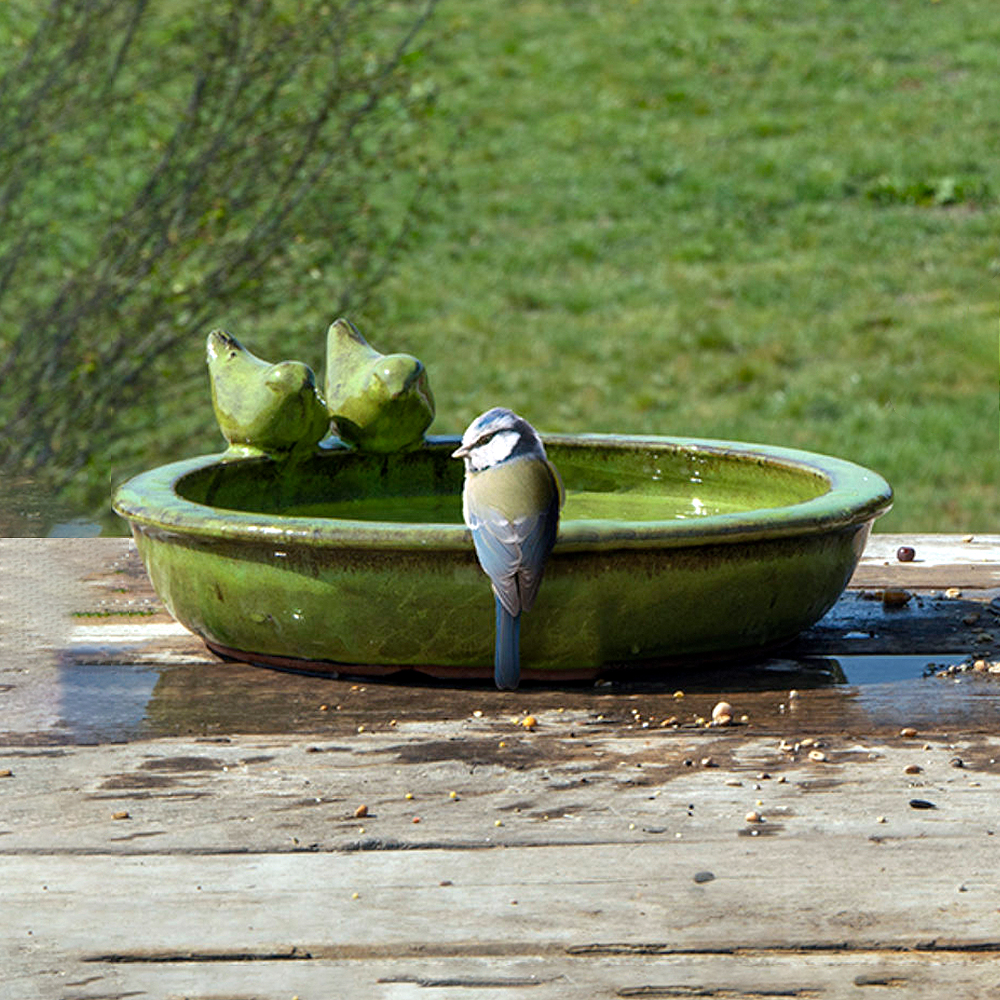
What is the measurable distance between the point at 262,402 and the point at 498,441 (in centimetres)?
48

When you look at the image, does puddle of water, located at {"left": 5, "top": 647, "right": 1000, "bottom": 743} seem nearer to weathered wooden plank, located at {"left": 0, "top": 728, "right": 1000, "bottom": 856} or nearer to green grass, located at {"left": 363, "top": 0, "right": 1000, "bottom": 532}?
weathered wooden plank, located at {"left": 0, "top": 728, "right": 1000, "bottom": 856}

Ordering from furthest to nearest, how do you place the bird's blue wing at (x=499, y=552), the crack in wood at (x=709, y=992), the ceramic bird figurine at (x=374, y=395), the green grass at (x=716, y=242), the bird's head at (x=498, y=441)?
the green grass at (x=716, y=242)
the ceramic bird figurine at (x=374, y=395)
the bird's head at (x=498, y=441)
the bird's blue wing at (x=499, y=552)
the crack in wood at (x=709, y=992)

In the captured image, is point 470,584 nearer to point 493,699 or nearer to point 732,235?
point 493,699

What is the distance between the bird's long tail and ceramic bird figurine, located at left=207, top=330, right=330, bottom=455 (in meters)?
0.57

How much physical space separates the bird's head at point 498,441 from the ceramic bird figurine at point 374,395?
37 centimetres

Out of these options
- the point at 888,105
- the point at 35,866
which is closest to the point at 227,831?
the point at 35,866

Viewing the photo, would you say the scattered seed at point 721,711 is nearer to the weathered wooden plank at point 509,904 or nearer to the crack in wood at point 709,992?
the weathered wooden plank at point 509,904

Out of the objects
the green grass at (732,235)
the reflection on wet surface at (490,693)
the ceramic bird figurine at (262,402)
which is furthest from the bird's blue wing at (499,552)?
the green grass at (732,235)

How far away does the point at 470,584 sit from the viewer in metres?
1.84

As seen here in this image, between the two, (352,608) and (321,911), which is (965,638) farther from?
(321,911)

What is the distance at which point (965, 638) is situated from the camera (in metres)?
2.16

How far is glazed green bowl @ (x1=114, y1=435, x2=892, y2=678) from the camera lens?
1841 millimetres

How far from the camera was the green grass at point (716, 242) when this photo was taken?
6547mm

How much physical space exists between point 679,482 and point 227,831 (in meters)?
1.18
